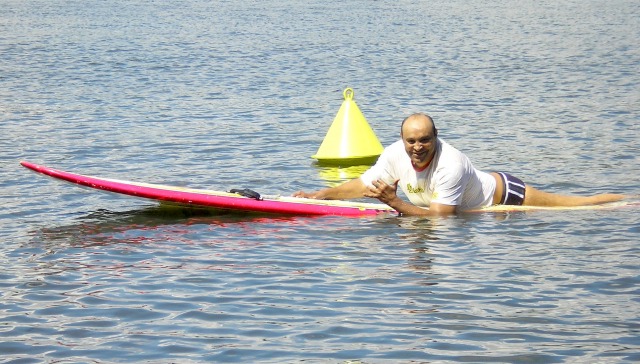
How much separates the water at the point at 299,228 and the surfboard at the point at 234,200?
13 cm

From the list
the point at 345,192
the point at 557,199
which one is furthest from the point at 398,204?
the point at 557,199

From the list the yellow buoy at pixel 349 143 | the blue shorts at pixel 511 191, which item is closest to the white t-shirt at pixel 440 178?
the blue shorts at pixel 511 191

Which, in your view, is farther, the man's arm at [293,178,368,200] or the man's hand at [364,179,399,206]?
the man's arm at [293,178,368,200]

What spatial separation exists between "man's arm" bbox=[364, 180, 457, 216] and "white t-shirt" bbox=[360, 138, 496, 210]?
0.07m

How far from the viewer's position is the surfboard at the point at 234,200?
11.0 m

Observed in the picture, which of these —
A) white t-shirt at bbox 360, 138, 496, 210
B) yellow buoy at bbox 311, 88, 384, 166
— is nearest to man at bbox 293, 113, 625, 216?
white t-shirt at bbox 360, 138, 496, 210

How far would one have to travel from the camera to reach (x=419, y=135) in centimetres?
970

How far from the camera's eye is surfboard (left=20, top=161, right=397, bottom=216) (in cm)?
1096

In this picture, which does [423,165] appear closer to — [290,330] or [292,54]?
[290,330]

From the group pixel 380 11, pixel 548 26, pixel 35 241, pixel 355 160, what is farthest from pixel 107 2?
pixel 35 241

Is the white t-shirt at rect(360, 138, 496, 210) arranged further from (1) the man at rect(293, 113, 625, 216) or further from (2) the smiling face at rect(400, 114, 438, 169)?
(2) the smiling face at rect(400, 114, 438, 169)

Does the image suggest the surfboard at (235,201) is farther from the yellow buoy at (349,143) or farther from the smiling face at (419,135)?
the yellow buoy at (349,143)

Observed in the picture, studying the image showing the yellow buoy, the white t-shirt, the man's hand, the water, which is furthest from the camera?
the yellow buoy

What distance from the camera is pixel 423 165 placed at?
1009 centimetres
